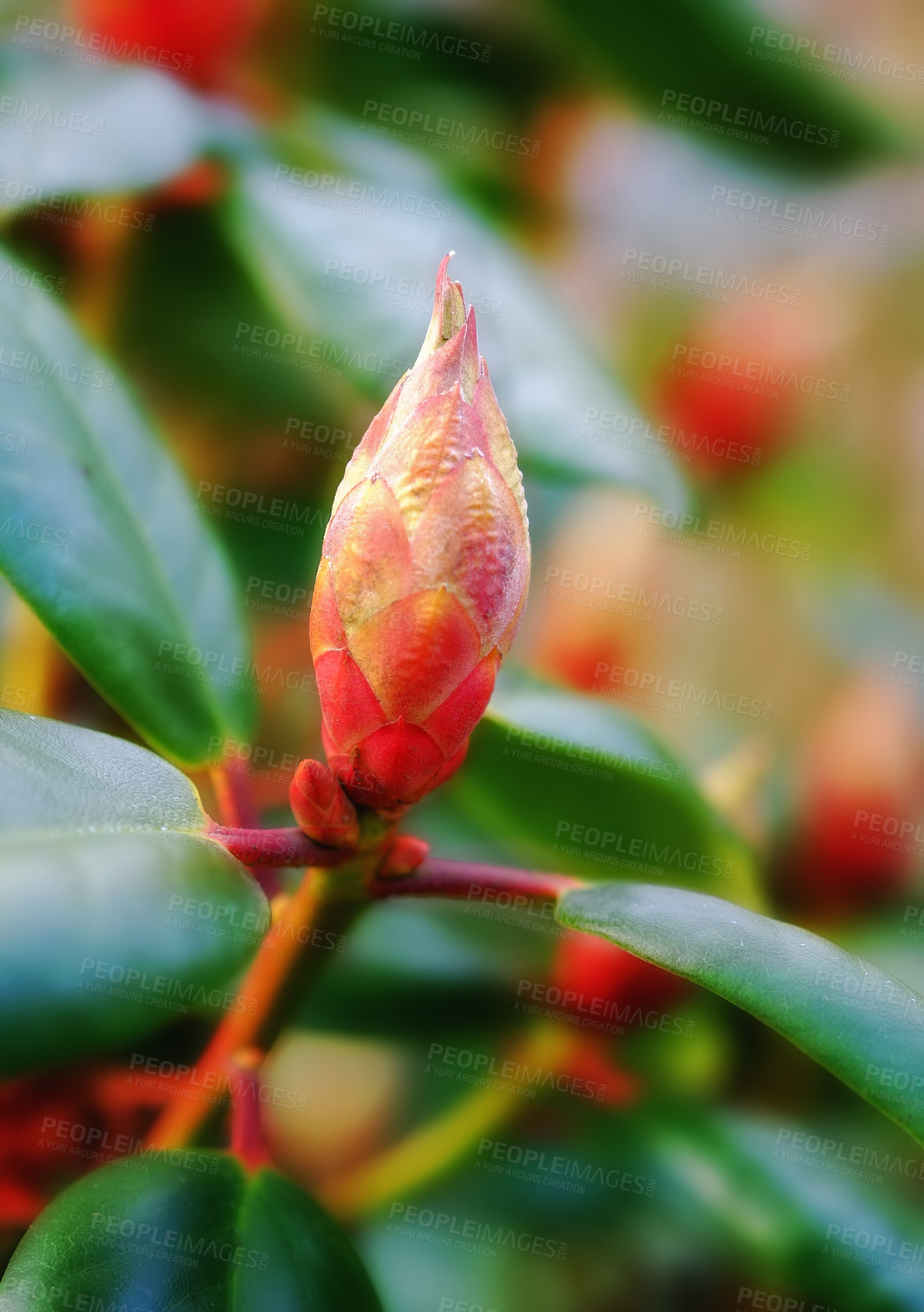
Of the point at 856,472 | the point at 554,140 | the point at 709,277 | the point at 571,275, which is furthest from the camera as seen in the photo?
the point at 856,472

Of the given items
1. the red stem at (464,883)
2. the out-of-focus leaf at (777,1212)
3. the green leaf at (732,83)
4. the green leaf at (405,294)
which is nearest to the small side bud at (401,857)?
the red stem at (464,883)

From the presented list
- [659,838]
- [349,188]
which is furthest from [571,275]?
[659,838]

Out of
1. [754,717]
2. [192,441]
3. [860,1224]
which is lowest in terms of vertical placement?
[860,1224]

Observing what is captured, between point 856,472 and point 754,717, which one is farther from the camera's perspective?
point 856,472

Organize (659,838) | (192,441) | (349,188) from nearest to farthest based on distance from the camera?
(659,838)
(349,188)
(192,441)

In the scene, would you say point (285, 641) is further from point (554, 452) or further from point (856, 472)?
point (856, 472)

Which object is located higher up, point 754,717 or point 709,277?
point 709,277

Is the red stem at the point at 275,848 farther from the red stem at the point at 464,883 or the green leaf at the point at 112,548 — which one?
the green leaf at the point at 112,548

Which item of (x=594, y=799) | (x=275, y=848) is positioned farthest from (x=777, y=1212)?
(x=275, y=848)
